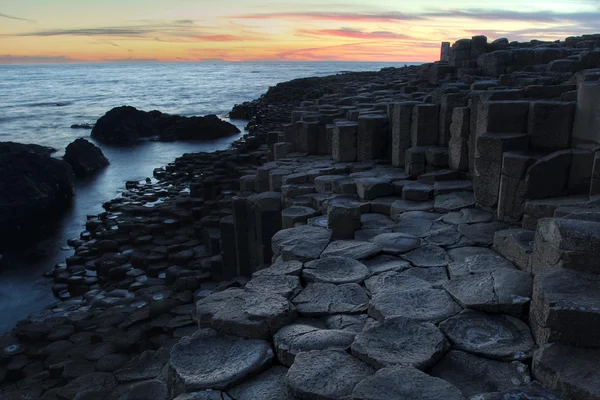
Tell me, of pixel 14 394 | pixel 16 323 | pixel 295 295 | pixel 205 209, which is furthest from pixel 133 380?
pixel 205 209

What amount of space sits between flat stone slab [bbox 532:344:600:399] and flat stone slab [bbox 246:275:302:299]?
1.68 m

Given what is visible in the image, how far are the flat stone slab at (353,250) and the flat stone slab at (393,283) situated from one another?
44cm

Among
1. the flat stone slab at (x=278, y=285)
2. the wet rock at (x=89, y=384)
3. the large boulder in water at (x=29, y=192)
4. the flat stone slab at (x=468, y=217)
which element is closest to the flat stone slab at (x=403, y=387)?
the flat stone slab at (x=278, y=285)

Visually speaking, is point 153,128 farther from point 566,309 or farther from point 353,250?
point 566,309

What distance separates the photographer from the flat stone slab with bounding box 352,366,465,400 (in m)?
2.28

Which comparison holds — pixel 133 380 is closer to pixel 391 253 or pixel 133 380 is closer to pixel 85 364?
pixel 85 364

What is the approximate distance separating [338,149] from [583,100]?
150 inches

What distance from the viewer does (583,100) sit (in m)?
4.38

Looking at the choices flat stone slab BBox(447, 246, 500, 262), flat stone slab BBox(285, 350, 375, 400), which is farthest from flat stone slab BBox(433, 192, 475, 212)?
flat stone slab BBox(285, 350, 375, 400)

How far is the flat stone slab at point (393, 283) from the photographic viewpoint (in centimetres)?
357

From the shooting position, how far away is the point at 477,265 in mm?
3777

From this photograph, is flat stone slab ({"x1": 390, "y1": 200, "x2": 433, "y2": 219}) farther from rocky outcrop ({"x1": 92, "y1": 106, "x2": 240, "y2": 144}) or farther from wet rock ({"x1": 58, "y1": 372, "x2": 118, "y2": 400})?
rocky outcrop ({"x1": 92, "y1": 106, "x2": 240, "y2": 144})

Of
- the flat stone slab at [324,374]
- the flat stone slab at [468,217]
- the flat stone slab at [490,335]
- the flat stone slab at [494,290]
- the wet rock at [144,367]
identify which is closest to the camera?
the flat stone slab at [324,374]

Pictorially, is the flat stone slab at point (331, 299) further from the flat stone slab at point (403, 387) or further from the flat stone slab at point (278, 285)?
the flat stone slab at point (403, 387)
